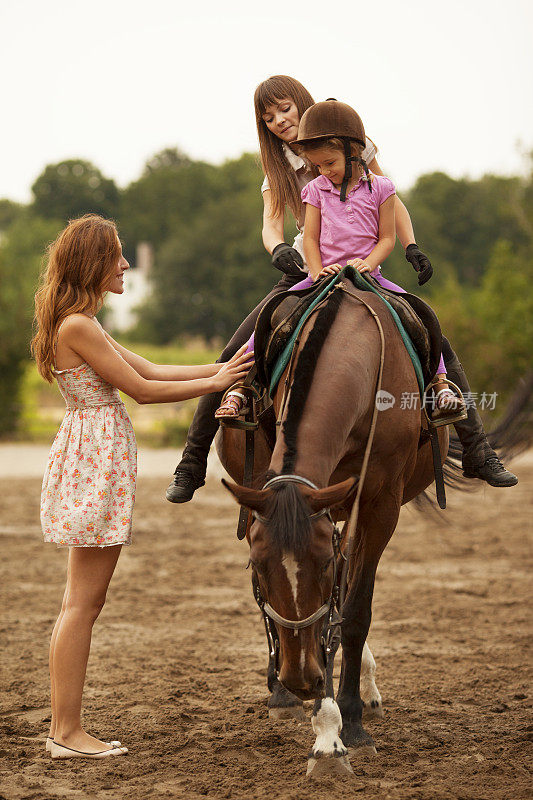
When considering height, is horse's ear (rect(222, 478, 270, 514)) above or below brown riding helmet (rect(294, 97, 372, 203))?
below

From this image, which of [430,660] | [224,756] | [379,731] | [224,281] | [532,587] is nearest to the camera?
[224,756]

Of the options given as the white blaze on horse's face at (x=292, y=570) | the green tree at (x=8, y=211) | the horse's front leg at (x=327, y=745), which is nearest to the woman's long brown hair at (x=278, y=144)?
the white blaze on horse's face at (x=292, y=570)

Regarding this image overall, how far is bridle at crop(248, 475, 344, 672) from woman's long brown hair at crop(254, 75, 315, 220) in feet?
6.55

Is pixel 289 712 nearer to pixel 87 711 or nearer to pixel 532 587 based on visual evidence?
pixel 87 711

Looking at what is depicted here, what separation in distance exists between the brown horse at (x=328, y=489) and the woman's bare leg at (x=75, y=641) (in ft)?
2.87

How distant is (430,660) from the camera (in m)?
5.75

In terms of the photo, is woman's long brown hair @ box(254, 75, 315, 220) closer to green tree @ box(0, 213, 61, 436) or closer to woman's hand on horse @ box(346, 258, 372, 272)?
woman's hand on horse @ box(346, 258, 372, 272)

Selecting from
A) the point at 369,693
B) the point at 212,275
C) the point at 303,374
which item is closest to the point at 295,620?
Answer: the point at 303,374

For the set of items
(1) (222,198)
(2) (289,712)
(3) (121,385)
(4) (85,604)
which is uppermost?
(1) (222,198)

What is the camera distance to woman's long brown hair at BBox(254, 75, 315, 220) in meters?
4.75

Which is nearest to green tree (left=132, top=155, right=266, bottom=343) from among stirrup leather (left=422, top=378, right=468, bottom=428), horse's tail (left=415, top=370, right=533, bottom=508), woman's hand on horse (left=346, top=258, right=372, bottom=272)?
horse's tail (left=415, top=370, right=533, bottom=508)

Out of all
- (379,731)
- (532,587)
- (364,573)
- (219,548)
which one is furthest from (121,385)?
(219,548)

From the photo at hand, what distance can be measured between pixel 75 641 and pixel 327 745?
114 cm

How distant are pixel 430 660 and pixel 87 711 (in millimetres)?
2170
